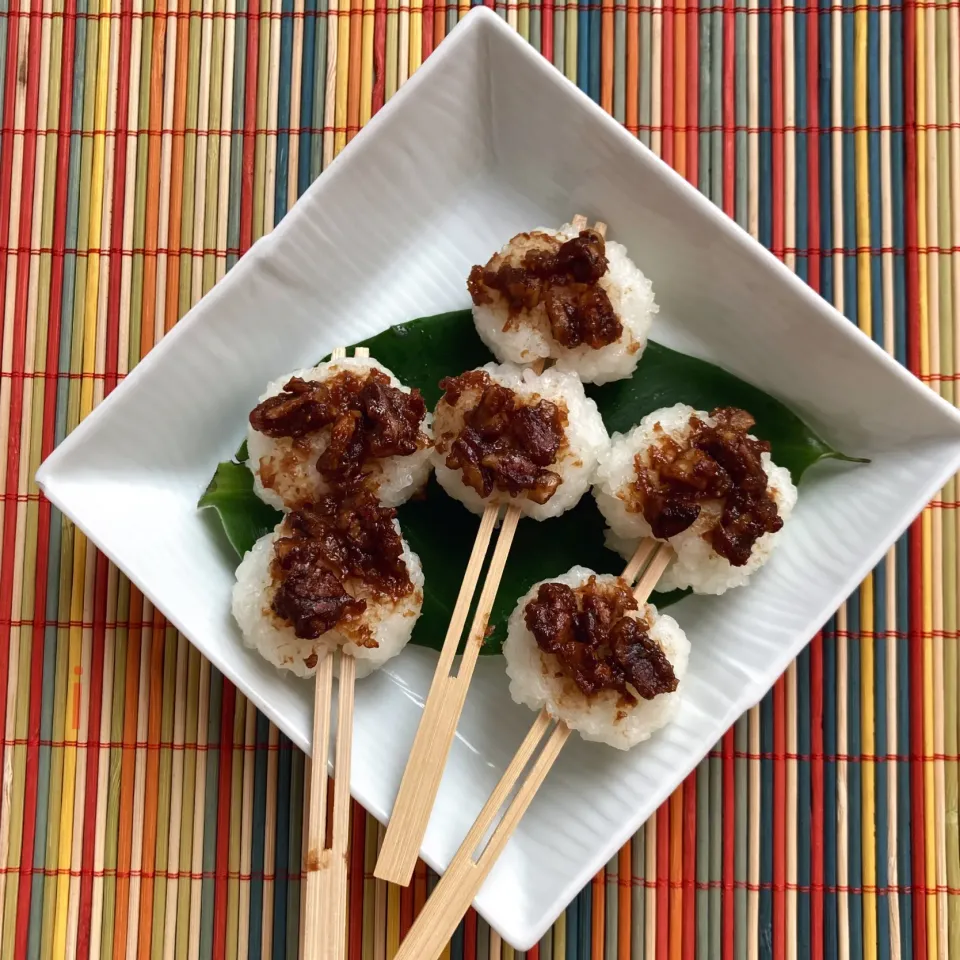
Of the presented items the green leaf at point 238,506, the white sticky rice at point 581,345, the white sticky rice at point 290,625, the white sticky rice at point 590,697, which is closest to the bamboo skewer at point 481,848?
the white sticky rice at point 590,697

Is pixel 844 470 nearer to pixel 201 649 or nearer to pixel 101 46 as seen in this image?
pixel 201 649

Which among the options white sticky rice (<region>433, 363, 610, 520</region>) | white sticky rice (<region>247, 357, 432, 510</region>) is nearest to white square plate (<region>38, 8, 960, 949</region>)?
white sticky rice (<region>247, 357, 432, 510</region>)

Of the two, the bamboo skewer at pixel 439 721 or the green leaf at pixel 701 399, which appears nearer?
the bamboo skewer at pixel 439 721

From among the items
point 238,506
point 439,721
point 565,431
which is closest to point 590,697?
point 439,721

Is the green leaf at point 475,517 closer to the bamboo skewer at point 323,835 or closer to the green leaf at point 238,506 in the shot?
the green leaf at point 238,506

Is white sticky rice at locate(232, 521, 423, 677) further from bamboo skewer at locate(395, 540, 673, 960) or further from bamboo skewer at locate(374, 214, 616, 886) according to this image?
bamboo skewer at locate(395, 540, 673, 960)

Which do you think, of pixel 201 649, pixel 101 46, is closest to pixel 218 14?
pixel 101 46
